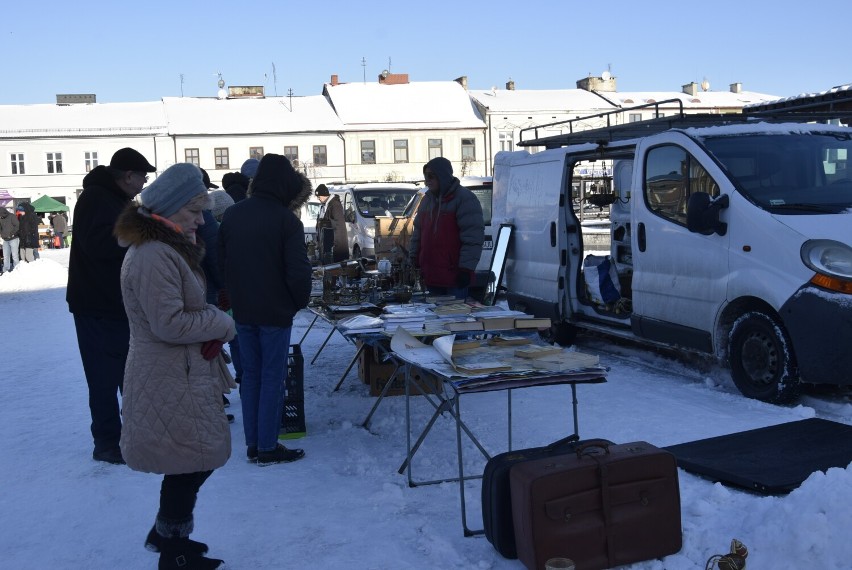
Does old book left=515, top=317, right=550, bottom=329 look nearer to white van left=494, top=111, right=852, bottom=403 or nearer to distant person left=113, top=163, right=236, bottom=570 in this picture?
white van left=494, top=111, right=852, bottom=403

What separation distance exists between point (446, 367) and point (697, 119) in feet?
15.4

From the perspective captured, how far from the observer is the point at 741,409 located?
6352 millimetres

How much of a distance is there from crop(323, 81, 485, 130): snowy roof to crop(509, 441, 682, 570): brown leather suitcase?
171ft

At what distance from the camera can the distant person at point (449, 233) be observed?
7.91 metres

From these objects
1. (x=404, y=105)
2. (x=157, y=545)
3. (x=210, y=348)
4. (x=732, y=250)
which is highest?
(x=404, y=105)

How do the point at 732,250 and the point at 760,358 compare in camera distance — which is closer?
the point at 760,358

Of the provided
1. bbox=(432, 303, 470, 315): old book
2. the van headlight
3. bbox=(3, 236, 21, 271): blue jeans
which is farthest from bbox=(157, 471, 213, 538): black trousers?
bbox=(3, 236, 21, 271): blue jeans

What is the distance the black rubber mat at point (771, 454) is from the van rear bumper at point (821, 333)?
34 centimetres

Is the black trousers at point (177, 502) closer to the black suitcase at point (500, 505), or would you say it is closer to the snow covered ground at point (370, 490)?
the snow covered ground at point (370, 490)

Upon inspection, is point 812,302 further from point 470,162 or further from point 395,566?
point 470,162

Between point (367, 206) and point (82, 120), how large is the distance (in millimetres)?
42947

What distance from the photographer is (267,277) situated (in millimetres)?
5402

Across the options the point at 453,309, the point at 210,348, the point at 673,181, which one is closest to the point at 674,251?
the point at 673,181

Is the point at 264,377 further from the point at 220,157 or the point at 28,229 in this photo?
the point at 220,157
